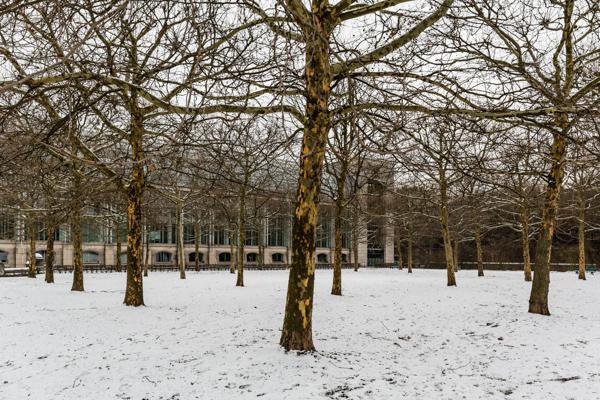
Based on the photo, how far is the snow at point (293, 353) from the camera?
6199 millimetres

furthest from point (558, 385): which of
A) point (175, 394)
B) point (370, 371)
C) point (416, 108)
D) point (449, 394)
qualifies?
point (175, 394)

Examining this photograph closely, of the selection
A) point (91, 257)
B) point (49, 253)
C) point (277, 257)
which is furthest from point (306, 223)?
point (277, 257)

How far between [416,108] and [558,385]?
4632 mm

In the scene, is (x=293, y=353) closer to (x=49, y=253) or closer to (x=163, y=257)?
(x=49, y=253)

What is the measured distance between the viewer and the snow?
6.20m

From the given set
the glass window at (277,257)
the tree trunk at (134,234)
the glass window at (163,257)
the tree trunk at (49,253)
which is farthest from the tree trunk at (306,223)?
the glass window at (277,257)

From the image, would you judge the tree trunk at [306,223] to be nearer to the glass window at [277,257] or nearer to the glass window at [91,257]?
the glass window at [91,257]

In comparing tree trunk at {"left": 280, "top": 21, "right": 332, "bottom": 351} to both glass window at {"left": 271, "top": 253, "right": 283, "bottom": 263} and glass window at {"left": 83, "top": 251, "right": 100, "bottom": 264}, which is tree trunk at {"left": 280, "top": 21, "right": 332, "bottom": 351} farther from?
glass window at {"left": 271, "top": 253, "right": 283, "bottom": 263}

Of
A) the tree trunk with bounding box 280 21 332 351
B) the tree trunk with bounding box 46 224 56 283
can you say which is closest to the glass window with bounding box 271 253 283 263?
the tree trunk with bounding box 46 224 56 283

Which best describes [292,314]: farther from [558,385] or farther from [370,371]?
[558,385]

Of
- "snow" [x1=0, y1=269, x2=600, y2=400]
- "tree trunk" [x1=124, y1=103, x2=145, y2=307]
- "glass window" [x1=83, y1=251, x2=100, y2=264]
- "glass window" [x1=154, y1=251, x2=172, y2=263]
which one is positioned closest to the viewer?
"snow" [x1=0, y1=269, x2=600, y2=400]

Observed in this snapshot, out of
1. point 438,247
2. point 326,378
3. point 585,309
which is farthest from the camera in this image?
point 438,247

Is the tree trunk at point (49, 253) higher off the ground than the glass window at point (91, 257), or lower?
higher

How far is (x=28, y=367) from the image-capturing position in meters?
7.08
